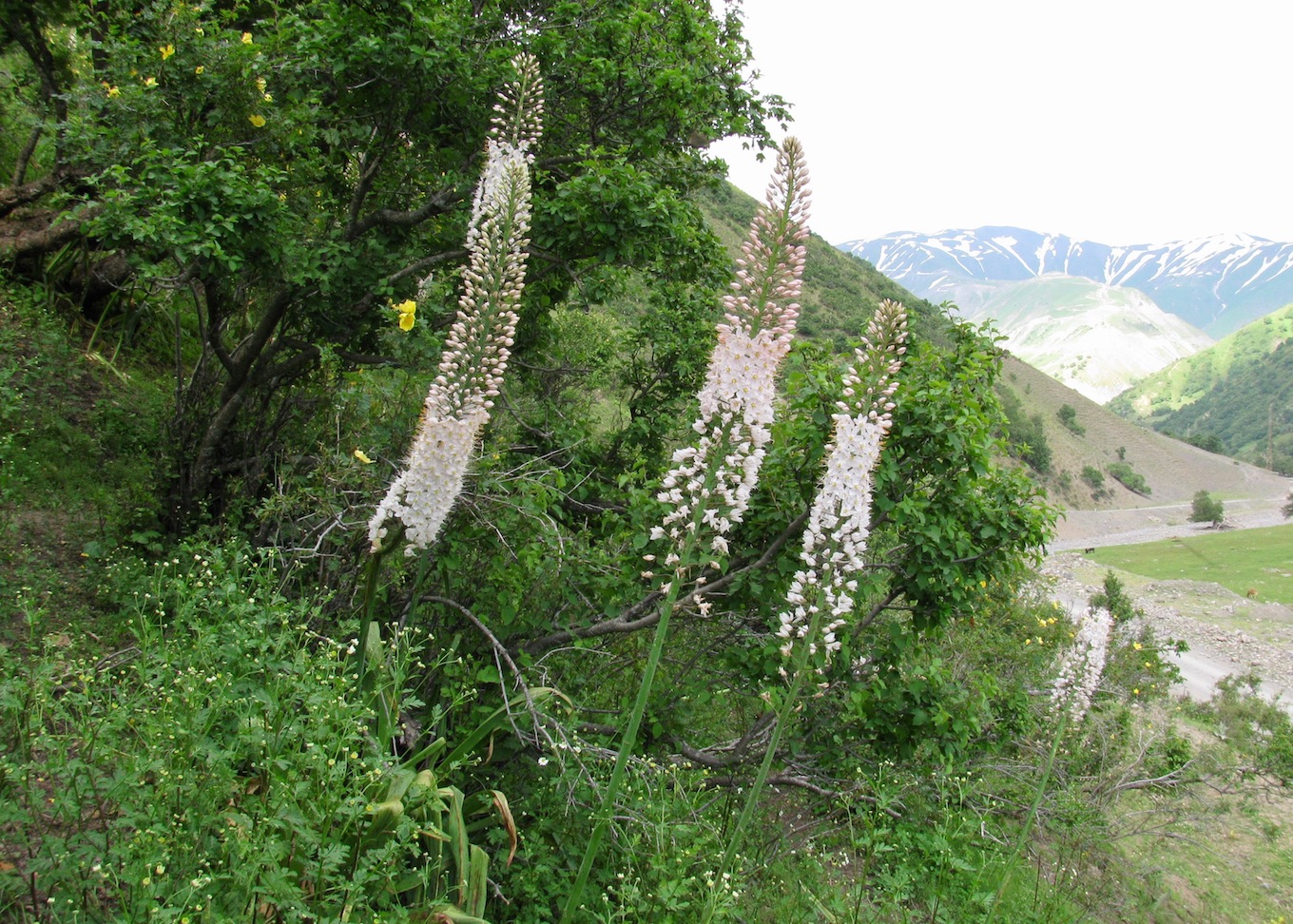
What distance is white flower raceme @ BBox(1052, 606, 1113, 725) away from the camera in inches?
173

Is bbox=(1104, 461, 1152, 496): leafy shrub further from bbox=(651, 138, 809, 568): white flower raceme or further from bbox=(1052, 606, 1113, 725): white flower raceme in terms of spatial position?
bbox=(651, 138, 809, 568): white flower raceme

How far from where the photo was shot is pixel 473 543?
4.28 metres

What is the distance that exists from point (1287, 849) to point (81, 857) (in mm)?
14972

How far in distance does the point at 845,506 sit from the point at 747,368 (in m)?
0.78

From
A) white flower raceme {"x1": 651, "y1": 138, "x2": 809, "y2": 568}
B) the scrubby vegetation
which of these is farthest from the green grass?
white flower raceme {"x1": 651, "y1": 138, "x2": 809, "y2": 568}

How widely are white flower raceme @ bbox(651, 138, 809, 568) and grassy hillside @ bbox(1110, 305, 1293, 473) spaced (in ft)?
438

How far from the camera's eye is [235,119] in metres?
5.23

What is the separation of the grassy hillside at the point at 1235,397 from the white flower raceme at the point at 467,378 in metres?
134

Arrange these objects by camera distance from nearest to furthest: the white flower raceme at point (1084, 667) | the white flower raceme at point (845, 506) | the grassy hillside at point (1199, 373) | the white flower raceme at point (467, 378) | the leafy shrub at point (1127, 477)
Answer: the white flower raceme at point (845, 506) < the white flower raceme at point (467, 378) < the white flower raceme at point (1084, 667) < the leafy shrub at point (1127, 477) < the grassy hillside at point (1199, 373)

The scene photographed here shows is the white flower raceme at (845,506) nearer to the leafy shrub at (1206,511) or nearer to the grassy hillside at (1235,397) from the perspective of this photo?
the leafy shrub at (1206,511)

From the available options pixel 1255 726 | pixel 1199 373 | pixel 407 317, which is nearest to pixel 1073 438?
pixel 1255 726

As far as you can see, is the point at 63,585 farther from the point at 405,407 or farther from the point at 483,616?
the point at 483,616

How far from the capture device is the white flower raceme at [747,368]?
8.98 feet

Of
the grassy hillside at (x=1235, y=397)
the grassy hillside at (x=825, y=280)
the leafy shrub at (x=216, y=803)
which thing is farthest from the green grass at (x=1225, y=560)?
the grassy hillside at (x=1235, y=397)
